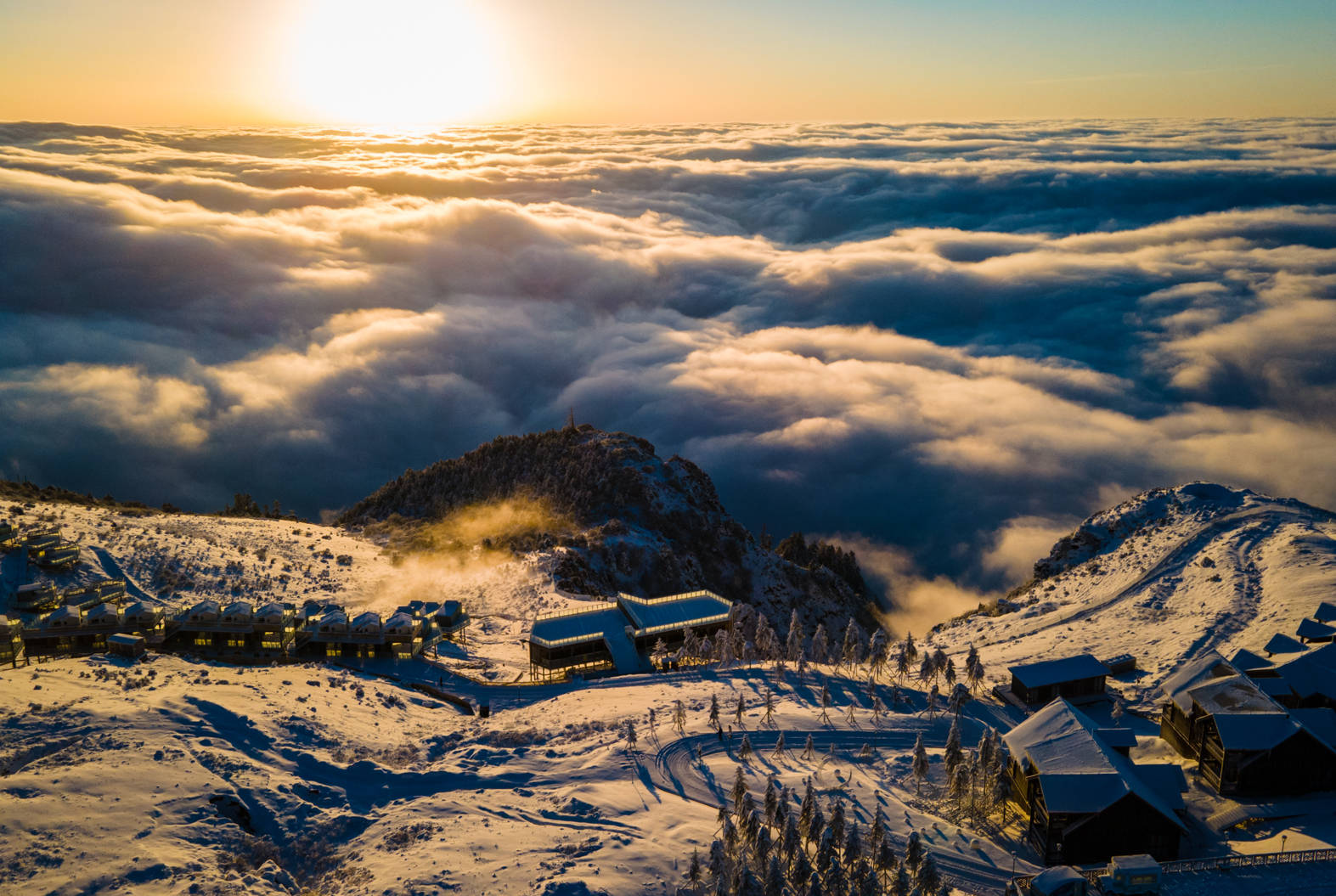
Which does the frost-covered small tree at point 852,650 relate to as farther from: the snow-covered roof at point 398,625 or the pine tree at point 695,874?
the snow-covered roof at point 398,625

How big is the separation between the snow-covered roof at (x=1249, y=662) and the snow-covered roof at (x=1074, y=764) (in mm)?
15795

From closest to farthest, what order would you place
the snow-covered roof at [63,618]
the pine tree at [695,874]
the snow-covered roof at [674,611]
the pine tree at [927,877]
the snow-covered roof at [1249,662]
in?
the pine tree at [927,877], the pine tree at [695,874], the snow-covered roof at [1249,662], the snow-covered roof at [63,618], the snow-covered roof at [674,611]

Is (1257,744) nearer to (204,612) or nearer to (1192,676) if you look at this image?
(1192,676)

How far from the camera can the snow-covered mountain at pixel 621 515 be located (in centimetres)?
9831

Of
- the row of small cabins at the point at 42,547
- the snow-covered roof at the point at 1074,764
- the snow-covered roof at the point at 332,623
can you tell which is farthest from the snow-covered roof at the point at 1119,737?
Result: the row of small cabins at the point at 42,547

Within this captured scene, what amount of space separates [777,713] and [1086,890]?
21.0 metres

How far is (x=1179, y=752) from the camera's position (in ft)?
140

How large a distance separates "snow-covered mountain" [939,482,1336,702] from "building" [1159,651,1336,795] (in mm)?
10977

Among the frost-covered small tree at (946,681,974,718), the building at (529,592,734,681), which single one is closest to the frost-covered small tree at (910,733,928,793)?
the frost-covered small tree at (946,681,974,718)

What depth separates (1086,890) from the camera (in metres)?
29.3

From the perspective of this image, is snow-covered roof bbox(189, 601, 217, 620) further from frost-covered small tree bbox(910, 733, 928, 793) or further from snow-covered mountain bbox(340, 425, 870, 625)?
frost-covered small tree bbox(910, 733, 928, 793)

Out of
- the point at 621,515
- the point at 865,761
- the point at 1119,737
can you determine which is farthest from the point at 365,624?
the point at 1119,737

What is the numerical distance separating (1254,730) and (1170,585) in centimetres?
3545

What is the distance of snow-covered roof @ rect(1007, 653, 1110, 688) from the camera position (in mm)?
51594
